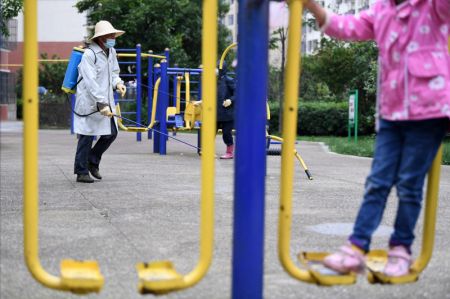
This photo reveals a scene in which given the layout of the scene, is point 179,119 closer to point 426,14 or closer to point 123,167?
point 123,167

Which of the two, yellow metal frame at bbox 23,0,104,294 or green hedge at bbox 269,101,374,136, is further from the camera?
green hedge at bbox 269,101,374,136

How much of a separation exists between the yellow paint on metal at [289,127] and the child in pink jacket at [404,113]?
0.44 feet

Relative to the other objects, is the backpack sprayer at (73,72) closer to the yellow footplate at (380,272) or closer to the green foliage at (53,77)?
the yellow footplate at (380,272)

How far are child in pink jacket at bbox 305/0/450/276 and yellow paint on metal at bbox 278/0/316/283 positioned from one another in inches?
5.3

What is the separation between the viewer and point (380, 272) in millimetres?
2980

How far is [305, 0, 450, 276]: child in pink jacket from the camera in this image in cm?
299

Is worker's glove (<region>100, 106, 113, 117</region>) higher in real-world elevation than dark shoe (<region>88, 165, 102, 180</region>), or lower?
higher

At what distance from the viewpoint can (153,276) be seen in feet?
9.27

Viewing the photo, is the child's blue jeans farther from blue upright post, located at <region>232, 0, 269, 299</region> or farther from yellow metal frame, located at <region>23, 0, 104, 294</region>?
yellow metal frame, located at <region>23, 0, 104, 294</region>

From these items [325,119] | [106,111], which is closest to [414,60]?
[106,111]

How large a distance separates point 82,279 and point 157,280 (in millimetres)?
263

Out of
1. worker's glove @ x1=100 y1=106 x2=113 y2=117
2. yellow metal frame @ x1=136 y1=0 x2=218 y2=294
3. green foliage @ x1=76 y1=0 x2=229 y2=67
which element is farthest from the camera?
green foliage @ x1=76 y1=0 x2=229 y2=67

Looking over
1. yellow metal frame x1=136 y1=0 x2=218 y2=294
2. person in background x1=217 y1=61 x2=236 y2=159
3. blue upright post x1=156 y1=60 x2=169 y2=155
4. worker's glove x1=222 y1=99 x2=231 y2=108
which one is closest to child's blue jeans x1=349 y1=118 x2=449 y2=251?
yellow metal frame x1=136 y1=0 x2=218 y2=294

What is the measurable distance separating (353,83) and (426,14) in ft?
75.8
